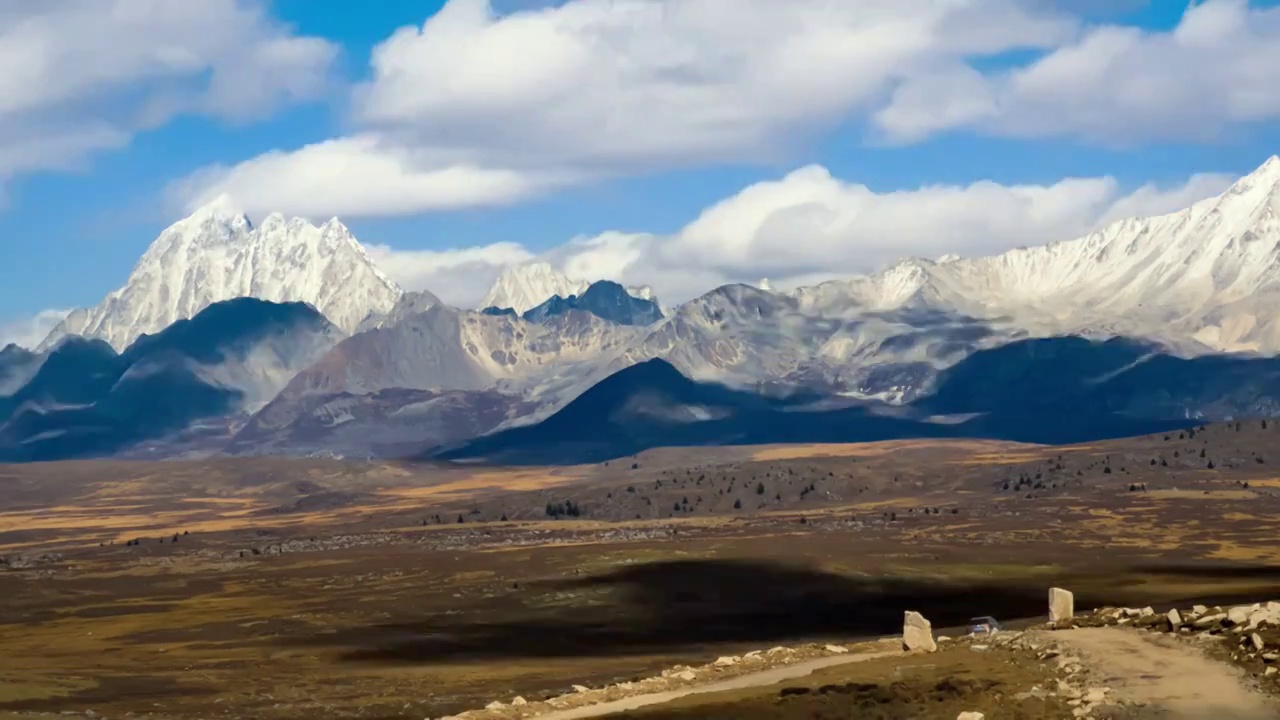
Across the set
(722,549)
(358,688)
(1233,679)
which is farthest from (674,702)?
(722,549)

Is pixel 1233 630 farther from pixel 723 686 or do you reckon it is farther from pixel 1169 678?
pixel 723 686

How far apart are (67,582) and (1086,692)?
549ft

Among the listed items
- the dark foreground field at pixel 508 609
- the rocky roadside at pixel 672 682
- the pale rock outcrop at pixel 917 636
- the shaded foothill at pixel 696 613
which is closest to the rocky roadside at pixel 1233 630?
the pale rock outcrop at pixel 917 636

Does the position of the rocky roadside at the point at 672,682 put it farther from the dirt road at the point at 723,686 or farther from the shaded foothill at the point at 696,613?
the shaded foothill at the point at 696,613

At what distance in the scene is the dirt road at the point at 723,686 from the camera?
5128 cm

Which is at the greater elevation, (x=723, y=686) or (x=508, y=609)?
(x=723, y=686)

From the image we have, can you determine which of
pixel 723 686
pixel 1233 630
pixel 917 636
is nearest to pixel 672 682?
pixel 723 686

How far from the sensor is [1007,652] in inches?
2000

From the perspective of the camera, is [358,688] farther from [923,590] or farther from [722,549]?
[722,549]

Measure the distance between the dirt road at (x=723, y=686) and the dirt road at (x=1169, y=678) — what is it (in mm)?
8323

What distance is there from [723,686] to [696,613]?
3117 inches

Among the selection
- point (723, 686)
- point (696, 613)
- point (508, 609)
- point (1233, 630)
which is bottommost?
point (696, 613)

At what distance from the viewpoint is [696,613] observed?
133m

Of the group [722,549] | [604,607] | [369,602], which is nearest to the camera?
[604,607]
